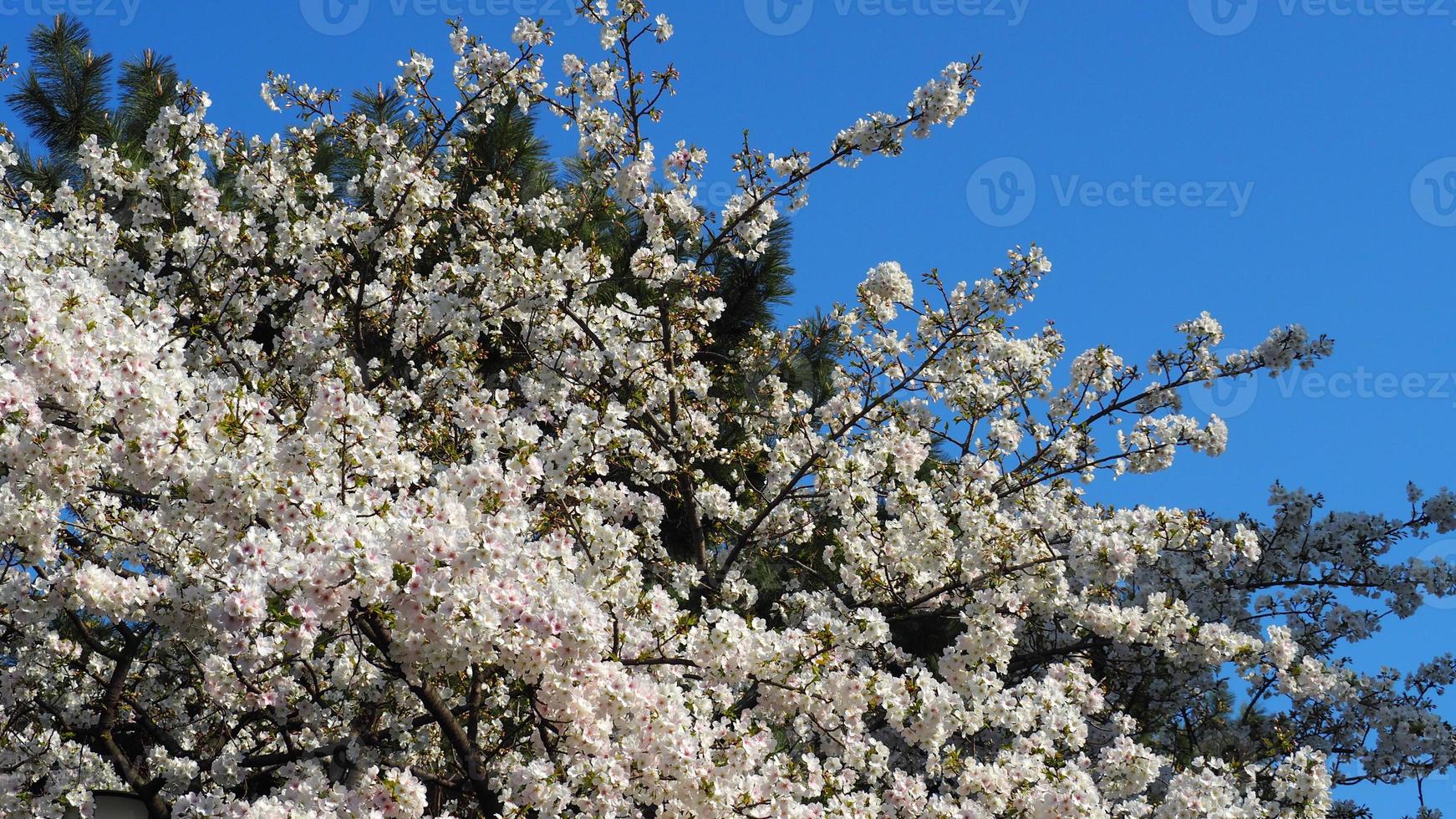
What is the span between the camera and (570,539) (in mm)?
5680

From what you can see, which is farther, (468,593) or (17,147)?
(17,147)

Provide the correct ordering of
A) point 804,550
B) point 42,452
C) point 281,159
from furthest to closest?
point 804,550
point 281,159
point 42,452

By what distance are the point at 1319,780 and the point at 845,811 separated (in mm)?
3381

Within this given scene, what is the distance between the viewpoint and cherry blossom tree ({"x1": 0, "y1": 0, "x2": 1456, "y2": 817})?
5000mm

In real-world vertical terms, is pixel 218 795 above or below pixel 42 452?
below

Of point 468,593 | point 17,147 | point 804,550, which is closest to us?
point 468,593

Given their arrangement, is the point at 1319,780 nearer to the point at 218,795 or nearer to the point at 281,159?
the point at 218,795

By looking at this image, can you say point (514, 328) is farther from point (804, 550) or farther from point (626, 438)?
point (804, 550)

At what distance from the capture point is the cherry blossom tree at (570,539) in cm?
500

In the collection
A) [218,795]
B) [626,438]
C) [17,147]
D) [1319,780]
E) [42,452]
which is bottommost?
[218,795]

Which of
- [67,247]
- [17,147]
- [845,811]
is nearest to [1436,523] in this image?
[845,811]

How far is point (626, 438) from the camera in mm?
8305

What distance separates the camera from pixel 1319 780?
23.7ft

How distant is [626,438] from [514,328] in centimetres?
177
